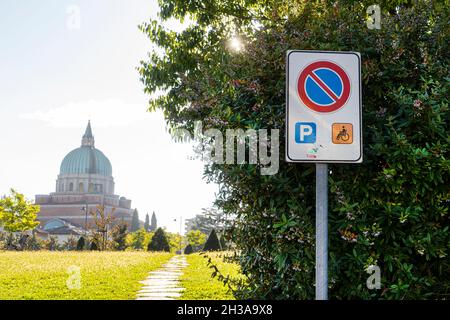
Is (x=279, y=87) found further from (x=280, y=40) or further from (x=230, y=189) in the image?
(x=230, y=189)

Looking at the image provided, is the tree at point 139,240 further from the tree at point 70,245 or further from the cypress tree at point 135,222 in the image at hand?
the cypress tree at point 135,222

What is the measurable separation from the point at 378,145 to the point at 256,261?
152 centimetres

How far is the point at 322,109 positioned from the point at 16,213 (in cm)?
4286

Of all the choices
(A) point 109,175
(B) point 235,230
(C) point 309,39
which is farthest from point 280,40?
(A) point 109,175

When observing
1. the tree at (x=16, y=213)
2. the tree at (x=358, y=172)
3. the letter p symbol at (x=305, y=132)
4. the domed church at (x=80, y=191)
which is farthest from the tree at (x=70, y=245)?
the domed church at (x=80, y=191)

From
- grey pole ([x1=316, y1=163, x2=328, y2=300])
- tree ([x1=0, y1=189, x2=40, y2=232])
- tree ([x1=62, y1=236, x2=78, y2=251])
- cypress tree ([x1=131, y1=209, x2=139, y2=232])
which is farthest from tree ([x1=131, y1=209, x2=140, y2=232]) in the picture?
grey pole ([x1=316, y1=163, x2=328, y2=300])

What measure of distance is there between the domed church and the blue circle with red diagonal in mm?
106364

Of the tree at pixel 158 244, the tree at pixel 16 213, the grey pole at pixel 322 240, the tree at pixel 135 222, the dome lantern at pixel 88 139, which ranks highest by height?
the dome lantern at pixel 88 139

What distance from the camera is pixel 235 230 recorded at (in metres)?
4.54

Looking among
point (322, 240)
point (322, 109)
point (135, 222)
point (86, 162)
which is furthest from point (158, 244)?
point (86, 162)

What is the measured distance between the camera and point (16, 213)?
Answer: 4147 cm

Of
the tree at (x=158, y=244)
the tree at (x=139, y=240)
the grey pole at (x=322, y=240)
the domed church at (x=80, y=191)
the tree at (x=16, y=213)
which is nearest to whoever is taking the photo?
the grey pole at (x=322, y=240)

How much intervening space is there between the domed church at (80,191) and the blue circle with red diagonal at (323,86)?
4188 inches

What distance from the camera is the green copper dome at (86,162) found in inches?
4414
